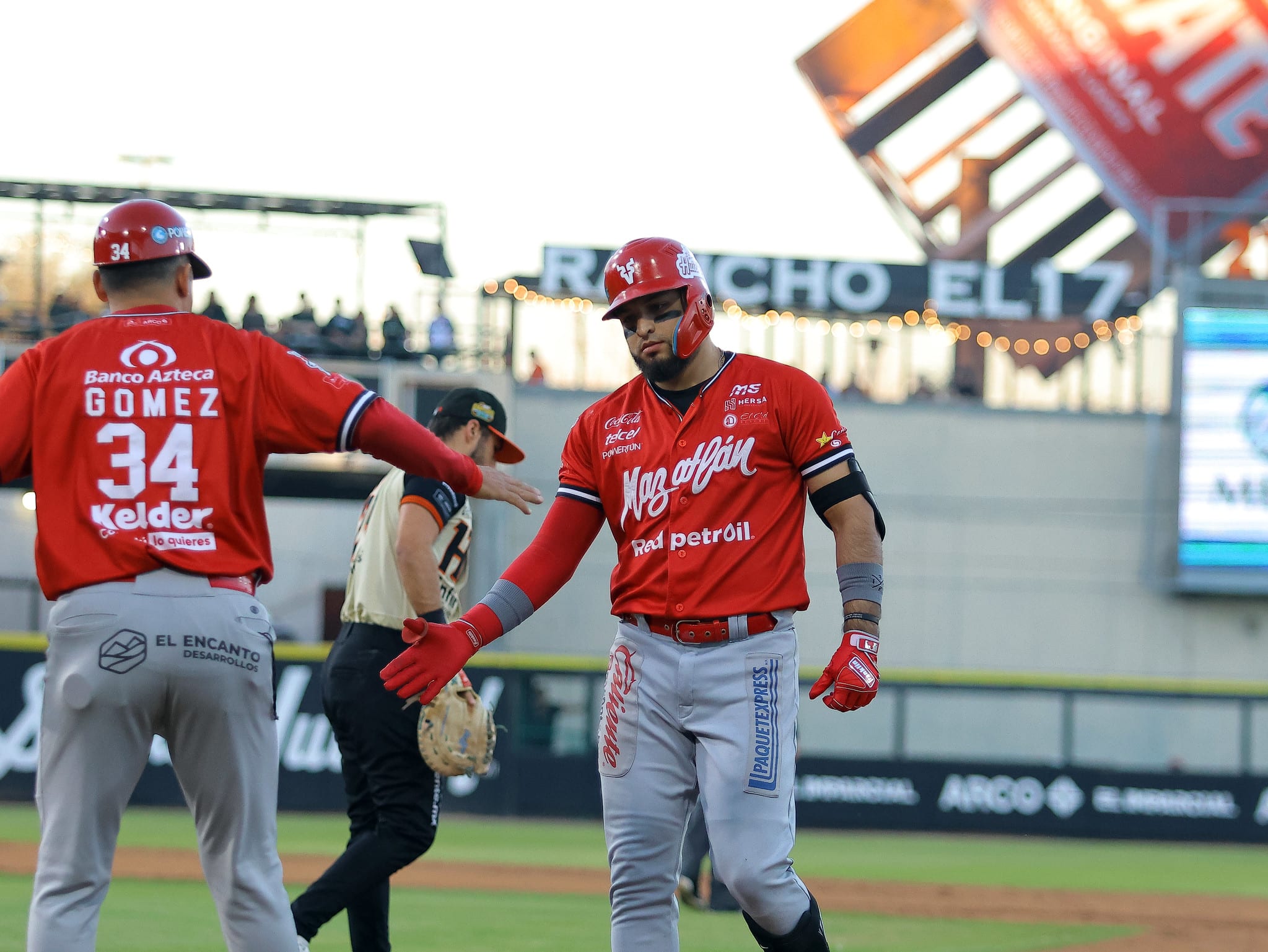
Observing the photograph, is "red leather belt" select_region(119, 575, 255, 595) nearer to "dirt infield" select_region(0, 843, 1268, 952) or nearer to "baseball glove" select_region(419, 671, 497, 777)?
"baseball glove" select_region(419, 671, 497, 777)

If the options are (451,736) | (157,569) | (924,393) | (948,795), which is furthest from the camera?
(924,393)

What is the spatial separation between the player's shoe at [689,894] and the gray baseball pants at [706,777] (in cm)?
435

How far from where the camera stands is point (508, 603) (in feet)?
16.8

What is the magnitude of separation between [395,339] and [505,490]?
20.2 metres

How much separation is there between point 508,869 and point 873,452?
16467mm

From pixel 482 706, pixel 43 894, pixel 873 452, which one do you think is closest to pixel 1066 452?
pixel 873 452

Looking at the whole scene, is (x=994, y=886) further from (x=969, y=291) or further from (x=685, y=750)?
(x=969, y=291)

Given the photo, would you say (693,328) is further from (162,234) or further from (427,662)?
(162,234)

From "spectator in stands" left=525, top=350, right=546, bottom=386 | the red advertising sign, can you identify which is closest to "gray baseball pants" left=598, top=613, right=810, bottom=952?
"spectator in stands" left=525, top=350, right=546, bottom=386

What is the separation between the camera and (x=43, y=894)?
4012 mm

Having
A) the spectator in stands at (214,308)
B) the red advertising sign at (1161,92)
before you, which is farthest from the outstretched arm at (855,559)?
the red advertising sign at (1161,92)

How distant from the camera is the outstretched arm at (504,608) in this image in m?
4.81

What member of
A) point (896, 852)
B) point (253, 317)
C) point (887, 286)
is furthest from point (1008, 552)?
point (896, 852)

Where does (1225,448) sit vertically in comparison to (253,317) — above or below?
below
